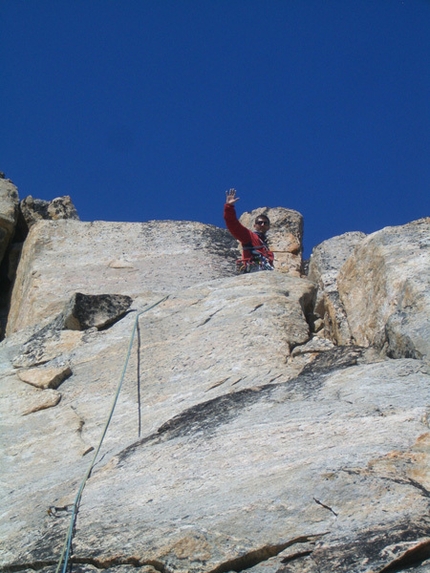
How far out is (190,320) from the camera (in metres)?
9.32

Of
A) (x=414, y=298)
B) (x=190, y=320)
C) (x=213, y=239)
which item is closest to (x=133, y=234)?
(x=213, y=239)

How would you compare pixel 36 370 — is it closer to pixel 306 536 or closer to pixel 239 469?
pixel 239 469

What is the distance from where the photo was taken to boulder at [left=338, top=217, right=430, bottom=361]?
744cm

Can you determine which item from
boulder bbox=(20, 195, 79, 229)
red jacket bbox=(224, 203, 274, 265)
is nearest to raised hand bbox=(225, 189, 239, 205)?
red jacket bbox=(224, 203, 274, 265)

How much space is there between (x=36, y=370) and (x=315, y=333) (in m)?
3.44

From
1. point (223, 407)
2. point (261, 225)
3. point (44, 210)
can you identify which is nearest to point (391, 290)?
point (223, 407)

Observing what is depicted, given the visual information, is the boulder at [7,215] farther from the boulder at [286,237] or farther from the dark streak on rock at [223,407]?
the dark streak on rock at [223,407]

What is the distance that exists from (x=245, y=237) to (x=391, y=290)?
125 inches

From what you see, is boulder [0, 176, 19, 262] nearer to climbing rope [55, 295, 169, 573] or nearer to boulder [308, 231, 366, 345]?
climbing rope [55, 295, 169, 573]

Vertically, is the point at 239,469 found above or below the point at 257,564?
above

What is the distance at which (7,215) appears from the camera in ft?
46.9

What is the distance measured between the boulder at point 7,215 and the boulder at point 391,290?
6878 mm

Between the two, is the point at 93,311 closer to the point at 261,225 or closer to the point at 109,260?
the point at 109,260

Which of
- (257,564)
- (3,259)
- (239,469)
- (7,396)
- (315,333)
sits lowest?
(257,564)
